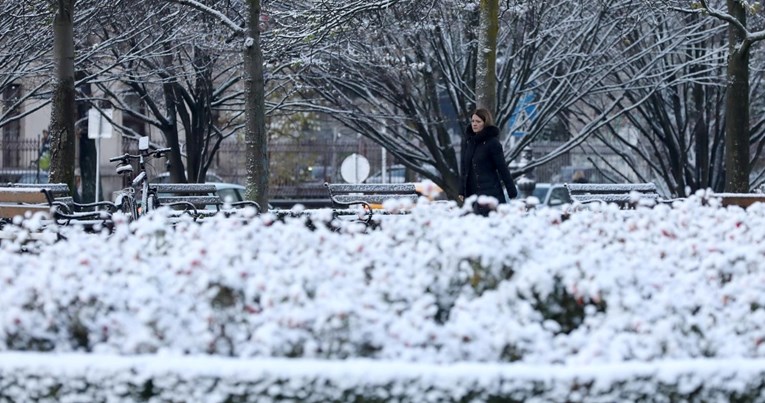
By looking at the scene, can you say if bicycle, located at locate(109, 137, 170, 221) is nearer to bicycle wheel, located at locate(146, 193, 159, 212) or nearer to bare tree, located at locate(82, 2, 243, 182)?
bicycle wheel, located at locate(146, 193, 159, 212)

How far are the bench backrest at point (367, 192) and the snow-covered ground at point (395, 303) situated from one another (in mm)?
8949

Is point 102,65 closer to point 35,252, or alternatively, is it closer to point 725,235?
point 35,252

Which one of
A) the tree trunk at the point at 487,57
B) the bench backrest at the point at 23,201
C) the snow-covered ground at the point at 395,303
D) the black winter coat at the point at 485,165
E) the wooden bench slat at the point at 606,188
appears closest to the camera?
the snow-covered ground at the point at 395,303

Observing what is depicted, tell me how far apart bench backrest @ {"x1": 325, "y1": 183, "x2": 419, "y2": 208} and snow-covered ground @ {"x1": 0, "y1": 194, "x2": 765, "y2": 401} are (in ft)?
29.4

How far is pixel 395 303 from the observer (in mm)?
5348

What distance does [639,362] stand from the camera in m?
4.85

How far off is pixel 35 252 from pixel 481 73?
26.7ft

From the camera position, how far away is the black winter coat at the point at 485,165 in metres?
12.4

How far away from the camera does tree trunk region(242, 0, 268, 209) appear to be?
526 inches

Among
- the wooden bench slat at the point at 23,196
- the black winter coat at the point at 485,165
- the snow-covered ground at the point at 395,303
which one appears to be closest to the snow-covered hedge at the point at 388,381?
the snow-covered ground at the point at 395,303

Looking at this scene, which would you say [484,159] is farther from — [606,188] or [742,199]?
[606,188]

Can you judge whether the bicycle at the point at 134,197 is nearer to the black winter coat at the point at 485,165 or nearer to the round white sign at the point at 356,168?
the black winter coat at the point at 485,165

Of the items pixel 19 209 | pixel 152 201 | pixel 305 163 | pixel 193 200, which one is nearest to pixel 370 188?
pixel 193 200

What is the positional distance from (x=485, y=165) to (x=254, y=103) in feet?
8.53
